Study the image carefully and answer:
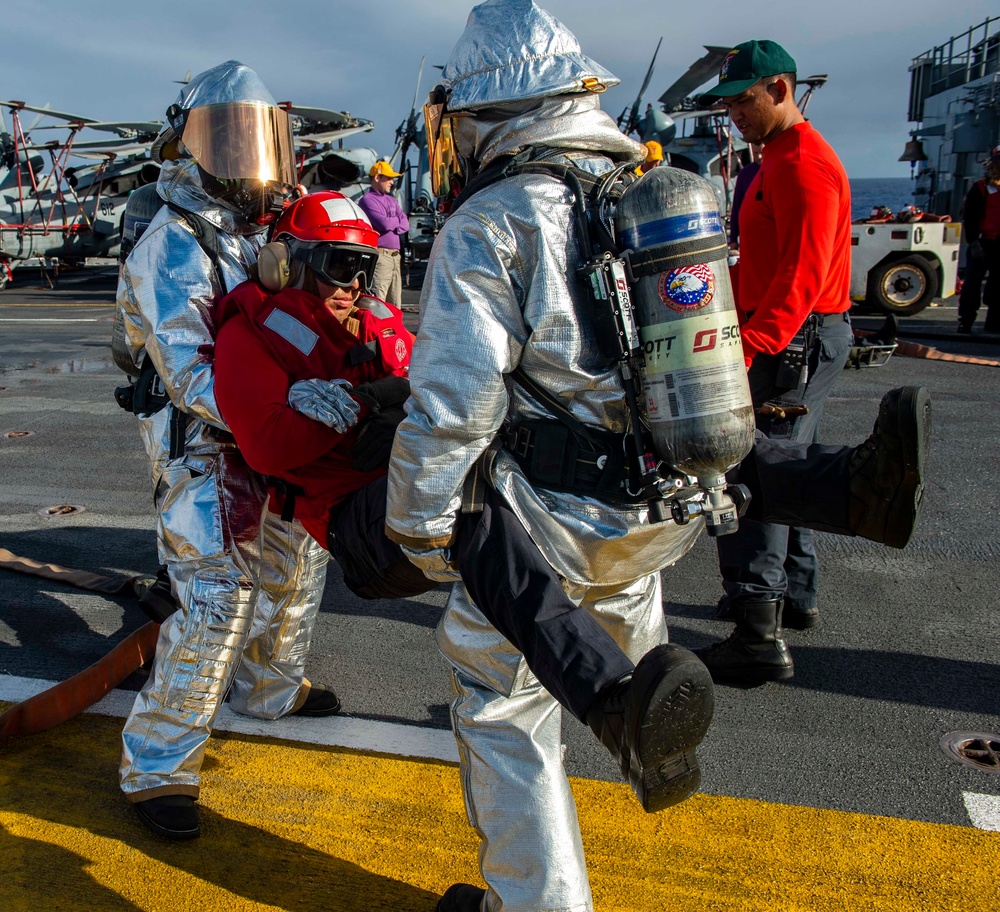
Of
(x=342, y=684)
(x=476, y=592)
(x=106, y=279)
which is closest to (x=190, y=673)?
(x=342, y=684)

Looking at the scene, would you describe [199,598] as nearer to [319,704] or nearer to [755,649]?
[319,704]

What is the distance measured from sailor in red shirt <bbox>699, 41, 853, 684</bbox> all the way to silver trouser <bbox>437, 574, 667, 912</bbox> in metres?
1.45

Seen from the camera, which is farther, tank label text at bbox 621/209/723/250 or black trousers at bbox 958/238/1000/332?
black trousers at bbox 958/238/1000/332

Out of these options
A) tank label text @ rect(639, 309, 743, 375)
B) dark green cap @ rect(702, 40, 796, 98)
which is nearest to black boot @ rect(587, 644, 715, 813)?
tank label text @ rect(639, 309, 743, 375)

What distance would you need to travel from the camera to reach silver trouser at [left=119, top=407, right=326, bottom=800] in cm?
265

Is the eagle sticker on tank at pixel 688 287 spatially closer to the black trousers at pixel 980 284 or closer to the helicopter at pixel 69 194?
the black trousers at pixel 980 284

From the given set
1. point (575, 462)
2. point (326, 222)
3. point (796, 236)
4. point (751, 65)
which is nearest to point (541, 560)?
point (575, 462)

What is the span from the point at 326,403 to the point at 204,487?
0.59 m

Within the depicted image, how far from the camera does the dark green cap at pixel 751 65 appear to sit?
A: 3381 millimetres

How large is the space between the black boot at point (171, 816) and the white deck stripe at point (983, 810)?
7.22ft

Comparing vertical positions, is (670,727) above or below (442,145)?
below

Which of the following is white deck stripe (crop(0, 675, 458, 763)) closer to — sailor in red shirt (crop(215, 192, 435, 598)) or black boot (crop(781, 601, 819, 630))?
sailor in red shirt (crop(215, 192, 435, 598))

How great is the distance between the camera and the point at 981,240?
469 inches

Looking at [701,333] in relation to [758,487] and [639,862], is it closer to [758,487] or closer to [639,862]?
[758,487]
